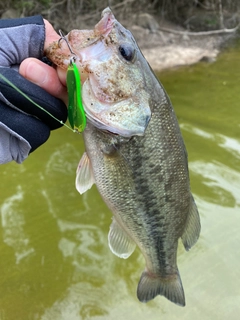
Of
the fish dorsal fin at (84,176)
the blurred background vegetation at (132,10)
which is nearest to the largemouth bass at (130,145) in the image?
the fish dorsal fin at (84,176)

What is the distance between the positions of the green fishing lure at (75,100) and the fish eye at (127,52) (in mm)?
238

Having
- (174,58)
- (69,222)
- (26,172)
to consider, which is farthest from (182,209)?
(174,58)

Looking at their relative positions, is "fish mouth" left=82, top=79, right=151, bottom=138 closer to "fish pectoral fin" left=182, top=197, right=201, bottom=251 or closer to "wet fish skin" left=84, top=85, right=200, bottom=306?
"wet fish skin" left=84, top=85, right=200, bottom=306

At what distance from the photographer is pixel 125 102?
1.51 meters

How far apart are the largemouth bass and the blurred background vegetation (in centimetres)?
702

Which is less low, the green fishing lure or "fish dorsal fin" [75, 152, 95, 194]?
the green fishing lure

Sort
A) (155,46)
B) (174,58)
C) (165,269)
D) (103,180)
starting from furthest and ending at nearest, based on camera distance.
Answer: (155,46) < (174,58) < (165,269) < (103,180)

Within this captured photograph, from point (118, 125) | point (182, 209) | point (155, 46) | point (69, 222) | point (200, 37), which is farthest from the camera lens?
point (200, 37)

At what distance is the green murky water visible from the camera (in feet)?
8.19

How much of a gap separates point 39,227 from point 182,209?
159 cm

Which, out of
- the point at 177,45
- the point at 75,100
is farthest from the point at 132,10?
the point at 75,100

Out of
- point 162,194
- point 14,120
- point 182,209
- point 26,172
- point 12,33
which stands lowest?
point 26,172

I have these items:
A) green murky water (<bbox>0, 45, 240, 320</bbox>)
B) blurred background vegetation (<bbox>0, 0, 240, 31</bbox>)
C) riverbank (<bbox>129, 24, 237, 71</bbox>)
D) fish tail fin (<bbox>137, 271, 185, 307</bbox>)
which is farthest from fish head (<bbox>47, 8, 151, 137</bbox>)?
blurred background vegetation (<bbox>0, 0, 240, 31</bbox>)

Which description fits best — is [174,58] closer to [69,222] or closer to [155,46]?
[155,46]
